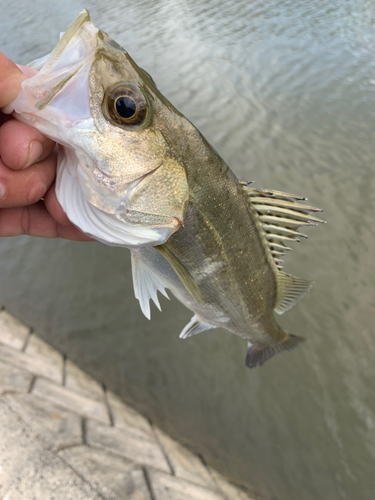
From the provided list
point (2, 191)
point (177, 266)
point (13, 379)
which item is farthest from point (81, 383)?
Answer: point (2, 191)

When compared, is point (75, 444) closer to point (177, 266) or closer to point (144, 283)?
point (144, 283)

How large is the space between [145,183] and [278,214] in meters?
0.74

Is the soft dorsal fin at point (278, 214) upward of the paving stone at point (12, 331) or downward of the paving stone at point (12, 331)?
upward

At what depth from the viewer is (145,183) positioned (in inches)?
39.5

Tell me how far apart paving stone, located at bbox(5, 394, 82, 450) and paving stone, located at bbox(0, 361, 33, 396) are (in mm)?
69

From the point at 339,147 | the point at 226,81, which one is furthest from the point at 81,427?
the point at 226,81

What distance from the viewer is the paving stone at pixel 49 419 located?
5.02 ft

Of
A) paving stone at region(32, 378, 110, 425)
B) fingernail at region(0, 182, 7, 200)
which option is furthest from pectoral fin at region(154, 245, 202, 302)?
paving stone at region(32, 378, 110, 425)

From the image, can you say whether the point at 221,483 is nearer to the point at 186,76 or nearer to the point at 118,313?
the point at 118,313

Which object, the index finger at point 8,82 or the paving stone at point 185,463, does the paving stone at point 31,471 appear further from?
the index finger at point 8,82

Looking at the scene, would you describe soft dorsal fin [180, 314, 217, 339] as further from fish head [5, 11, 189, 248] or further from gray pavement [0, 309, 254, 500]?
fish head [5, 11, 189, 248]

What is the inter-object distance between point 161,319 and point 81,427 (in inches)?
47.5

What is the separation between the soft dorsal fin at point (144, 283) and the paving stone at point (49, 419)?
0.81m

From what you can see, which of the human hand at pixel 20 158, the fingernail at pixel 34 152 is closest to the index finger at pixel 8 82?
the human hand at pixel 20 158
